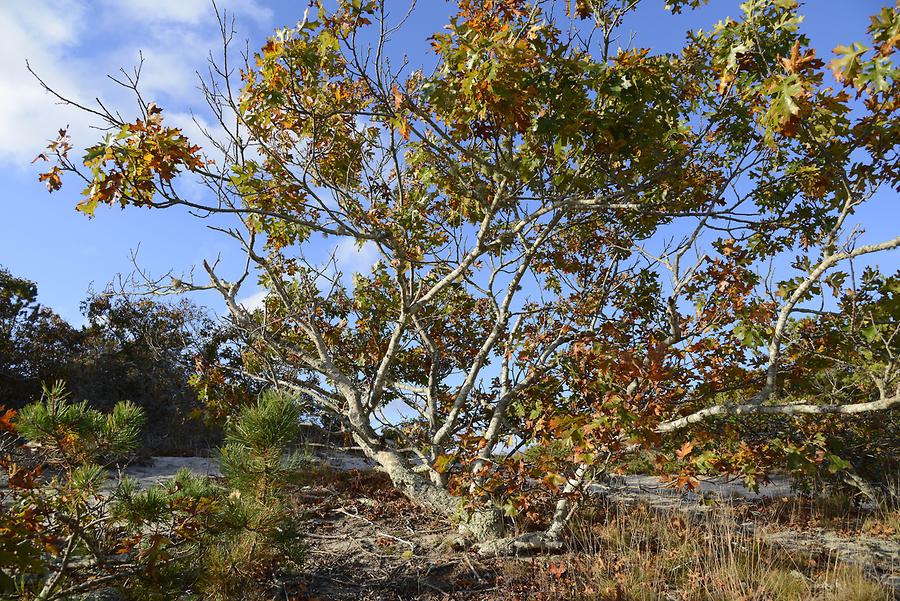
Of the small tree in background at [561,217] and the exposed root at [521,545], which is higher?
the small tree in background at [561,217]

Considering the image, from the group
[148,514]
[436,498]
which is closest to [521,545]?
→ [436,498]

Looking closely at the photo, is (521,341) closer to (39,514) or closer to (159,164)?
(159,164)

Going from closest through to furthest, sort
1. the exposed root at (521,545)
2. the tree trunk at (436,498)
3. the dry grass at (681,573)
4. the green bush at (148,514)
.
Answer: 1. the green bush at (148,514)
2. the dry grass at (681,573)
3. the exposed root at (521,545)
4. the tree trunk at (436,498)

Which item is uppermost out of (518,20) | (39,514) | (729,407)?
(518,20)

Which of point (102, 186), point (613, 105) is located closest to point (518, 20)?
point (613, 105)

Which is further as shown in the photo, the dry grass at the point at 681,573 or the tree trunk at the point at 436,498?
the tree trunk at the point at 436,498

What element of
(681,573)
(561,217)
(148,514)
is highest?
(561,217)

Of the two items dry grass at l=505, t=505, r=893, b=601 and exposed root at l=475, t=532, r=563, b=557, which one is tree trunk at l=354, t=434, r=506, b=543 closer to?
exposed root at l=475, t=532, r=563, b=557

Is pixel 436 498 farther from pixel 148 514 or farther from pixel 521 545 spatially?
pixel 148 514

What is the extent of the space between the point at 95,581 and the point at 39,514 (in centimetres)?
59

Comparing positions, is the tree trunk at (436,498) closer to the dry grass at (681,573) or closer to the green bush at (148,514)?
the dry grass at (681,573)

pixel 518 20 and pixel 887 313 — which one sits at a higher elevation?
pixel 518 20

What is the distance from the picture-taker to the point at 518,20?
553cm

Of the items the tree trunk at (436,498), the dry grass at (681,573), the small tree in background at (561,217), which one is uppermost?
the small tree in background at (561,217)
